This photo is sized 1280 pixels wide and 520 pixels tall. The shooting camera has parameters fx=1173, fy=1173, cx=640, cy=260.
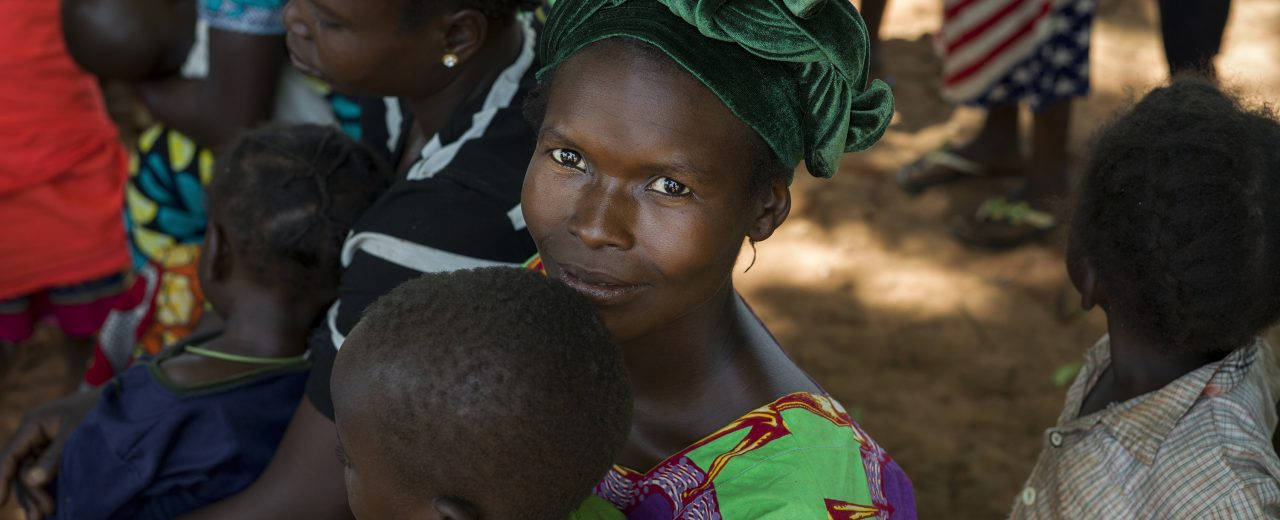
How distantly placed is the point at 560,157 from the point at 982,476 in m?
2.39

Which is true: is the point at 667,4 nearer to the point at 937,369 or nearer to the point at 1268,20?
the point at 937,369

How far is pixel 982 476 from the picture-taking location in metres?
3.55

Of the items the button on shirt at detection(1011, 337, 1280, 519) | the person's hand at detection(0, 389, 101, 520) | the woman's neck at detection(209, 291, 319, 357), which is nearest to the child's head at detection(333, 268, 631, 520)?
the woman's neck at detection(209, 291, 319, 357)

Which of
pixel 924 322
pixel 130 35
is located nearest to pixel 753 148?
pixel 130 35

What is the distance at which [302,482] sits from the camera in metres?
2.00

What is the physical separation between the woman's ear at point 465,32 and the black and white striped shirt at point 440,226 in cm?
20

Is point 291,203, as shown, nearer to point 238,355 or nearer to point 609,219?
point 238,355

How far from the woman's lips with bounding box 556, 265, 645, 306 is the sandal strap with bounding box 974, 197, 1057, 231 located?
11.4ft

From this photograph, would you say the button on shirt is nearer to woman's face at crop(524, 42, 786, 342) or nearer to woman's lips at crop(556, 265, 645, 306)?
woman's face at crop(524, 42, 786, 342)

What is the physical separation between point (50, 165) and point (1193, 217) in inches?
117

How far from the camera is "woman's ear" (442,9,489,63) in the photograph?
85.9 inches

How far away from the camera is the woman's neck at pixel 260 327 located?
238 centimetres

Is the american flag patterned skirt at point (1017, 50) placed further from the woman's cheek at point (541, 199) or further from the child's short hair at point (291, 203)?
the woman's cheek at point (541, 199)

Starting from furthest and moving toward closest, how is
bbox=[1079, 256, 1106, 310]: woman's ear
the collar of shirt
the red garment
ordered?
the red garment < bbox=[1079, 256, 1106, 310]: woman's ear < the collar of shirt
